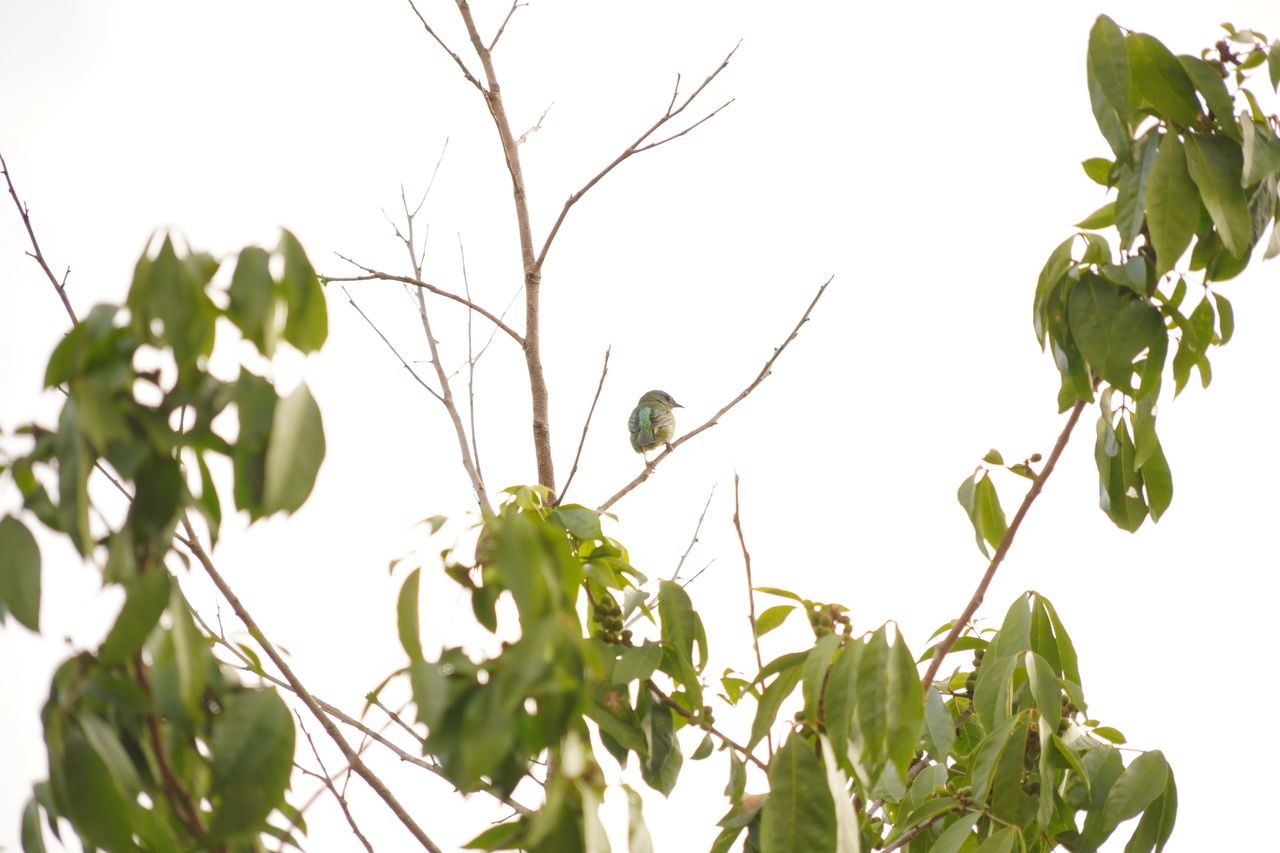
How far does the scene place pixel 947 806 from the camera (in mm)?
1598

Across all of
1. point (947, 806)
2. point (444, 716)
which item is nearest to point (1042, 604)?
point (947, 806)

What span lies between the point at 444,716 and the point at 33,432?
1.47ft

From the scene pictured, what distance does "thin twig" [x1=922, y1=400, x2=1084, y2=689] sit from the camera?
64.5 inches

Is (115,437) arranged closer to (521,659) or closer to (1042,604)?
(521,659)


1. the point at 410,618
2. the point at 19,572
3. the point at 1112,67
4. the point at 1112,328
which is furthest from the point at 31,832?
the point at 1112,67

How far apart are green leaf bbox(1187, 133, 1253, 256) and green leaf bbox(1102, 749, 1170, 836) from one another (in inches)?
28.4

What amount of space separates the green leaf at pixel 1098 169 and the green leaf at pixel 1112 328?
0.29 metres

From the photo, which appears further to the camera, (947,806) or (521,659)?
(947,806)

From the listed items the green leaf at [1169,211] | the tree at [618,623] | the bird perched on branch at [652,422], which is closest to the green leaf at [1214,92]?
the tree at [618,623]

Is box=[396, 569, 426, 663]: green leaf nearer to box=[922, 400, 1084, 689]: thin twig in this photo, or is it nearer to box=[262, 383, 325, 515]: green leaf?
box=[262, 383, 325, 515]: green leaf

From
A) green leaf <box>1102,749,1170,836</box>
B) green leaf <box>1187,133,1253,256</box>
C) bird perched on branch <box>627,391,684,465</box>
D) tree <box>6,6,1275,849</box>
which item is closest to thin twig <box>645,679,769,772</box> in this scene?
tree <box>6,6,1275,849</box>

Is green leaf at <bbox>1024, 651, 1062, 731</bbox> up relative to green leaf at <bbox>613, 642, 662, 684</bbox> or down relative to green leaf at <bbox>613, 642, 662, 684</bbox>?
down

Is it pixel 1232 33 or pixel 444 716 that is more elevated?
pixel 1232 33

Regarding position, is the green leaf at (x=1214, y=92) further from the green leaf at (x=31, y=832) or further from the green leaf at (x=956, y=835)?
the green leaf at (x=31, y=832)
